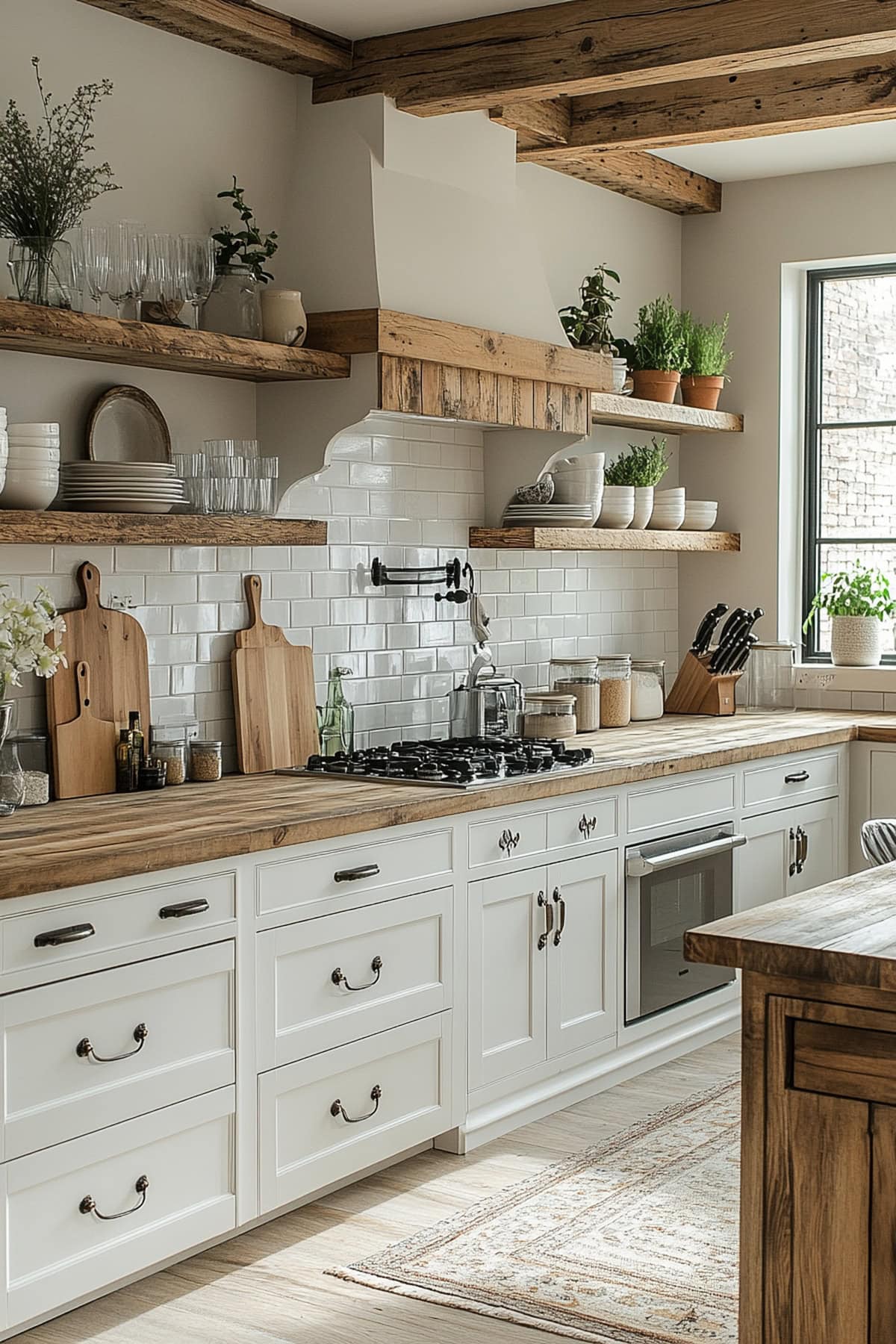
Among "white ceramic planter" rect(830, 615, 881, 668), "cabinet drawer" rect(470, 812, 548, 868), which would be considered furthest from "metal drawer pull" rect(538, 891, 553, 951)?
"white ceramic planter" rect(830, 615, 881, 668)

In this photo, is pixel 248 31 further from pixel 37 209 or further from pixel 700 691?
pixel 700 691

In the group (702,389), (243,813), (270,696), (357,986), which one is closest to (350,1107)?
(357,986)

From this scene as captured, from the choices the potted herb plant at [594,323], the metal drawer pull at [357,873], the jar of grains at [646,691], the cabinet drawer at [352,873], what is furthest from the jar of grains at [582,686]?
the metal drawer pull at [357,873]

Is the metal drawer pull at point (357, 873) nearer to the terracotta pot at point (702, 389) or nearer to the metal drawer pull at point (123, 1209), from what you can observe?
the metal drawer pull at point (123, 1209)

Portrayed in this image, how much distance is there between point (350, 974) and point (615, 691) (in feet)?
7.30

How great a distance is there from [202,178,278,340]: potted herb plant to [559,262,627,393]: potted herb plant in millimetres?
1602

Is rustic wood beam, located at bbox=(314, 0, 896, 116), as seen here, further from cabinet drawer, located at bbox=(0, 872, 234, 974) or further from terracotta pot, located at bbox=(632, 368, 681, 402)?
cabinet drawer, located at bbox=(0, 872, 234, 974)

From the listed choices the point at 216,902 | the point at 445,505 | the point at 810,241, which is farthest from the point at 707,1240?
the point at 810,241

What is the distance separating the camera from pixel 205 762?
402cm

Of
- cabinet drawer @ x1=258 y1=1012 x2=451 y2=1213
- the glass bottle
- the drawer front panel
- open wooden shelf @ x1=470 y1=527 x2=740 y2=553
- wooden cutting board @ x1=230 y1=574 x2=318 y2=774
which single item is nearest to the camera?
cabinet drawer @ x1=258 y1=1012 x2=451 y2=1213

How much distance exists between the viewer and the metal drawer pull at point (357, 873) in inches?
140

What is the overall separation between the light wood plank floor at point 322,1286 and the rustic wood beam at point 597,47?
2.83 meters

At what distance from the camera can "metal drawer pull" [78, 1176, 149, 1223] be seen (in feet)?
9.82

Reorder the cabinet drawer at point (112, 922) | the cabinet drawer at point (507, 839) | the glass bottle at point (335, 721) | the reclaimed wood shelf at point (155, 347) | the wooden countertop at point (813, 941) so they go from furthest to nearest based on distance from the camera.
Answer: the glass bottle at point (335, 721), the cabinet drawer at point (507, 839), the reclaimed wood shelf at point (155, 347), the cabinet drawer at point (112, 922), the wooden countertop at point (813, 941)
